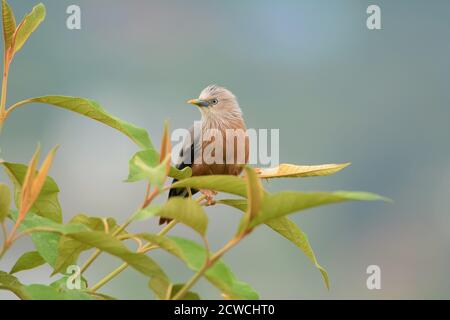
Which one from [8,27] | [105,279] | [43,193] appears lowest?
[105,279]

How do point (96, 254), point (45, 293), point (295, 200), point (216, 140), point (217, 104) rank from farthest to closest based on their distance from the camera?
point (217, 104), point (216, 140), point (96, 254), point (45, 293), point (295, 200)

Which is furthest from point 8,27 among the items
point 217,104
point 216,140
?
point 217,104

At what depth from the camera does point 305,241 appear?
0.97 m

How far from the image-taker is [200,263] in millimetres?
660

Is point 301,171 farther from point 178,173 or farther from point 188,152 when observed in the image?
point 188,152

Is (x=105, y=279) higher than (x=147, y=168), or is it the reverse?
(x=147, y=168)

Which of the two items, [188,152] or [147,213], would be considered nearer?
[147,213]

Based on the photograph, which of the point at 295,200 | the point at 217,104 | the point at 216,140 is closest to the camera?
the point at 295,200

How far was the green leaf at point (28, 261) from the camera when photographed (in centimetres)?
99

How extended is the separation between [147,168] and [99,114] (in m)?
0.30

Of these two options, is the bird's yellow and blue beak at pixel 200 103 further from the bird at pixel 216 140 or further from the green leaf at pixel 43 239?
the green leaf at pixel 43 239

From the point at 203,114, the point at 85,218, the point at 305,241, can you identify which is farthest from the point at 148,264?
the point at 203,114

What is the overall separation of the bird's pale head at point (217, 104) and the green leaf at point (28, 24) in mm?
1206
